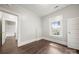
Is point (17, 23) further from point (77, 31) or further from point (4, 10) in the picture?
point (77, 31)

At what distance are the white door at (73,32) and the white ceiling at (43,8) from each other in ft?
1.42

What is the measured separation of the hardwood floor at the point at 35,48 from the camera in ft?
3.84

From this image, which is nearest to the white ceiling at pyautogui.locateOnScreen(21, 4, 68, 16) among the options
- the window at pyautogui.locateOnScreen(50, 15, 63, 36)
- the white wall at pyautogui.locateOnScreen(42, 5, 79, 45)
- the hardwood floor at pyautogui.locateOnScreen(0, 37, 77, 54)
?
the white wall at pyautogui.locateOnScreen(42, 5, 79, 45)

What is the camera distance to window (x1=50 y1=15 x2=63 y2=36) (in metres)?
1.29

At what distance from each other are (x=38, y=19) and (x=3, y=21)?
2.64 feet

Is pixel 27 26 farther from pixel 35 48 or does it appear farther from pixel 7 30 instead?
pixel 35 48

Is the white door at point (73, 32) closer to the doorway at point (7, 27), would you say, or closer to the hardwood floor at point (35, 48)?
the hardwood floor at point (35, 48)

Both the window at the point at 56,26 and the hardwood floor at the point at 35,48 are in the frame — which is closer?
the hardwood floor at the point at 35,48

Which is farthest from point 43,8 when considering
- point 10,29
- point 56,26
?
point 10,29

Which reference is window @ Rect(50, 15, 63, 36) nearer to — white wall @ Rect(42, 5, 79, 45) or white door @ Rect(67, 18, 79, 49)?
white wall @ Rect(42, 5, 79, 45)

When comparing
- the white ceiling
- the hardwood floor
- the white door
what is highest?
the white ceiling

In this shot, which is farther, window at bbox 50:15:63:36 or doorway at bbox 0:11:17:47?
window at bbox 50:15:63:36

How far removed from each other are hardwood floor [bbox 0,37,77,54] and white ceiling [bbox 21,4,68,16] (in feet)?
2.33

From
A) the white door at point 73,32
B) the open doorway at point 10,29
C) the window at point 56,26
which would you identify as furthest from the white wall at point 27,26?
the white door at point 73,32
